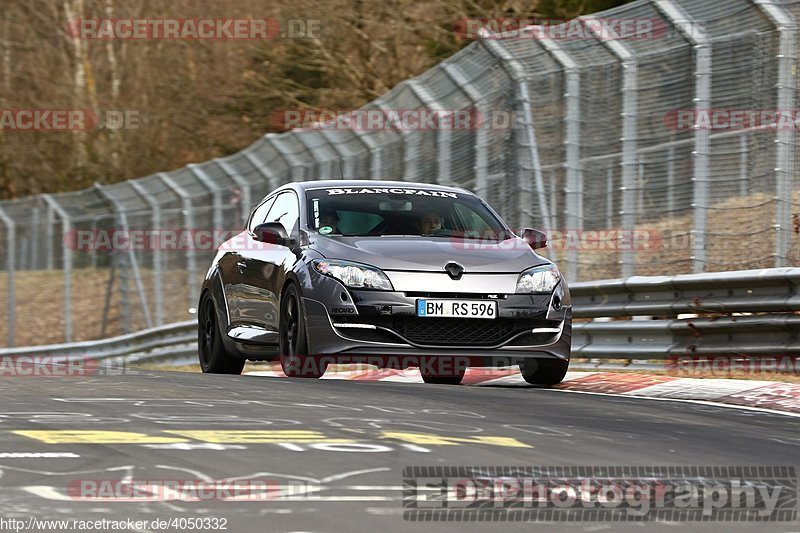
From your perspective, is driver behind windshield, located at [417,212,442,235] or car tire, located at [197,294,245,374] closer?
driver behind windshield, located at [417,212,442,235]

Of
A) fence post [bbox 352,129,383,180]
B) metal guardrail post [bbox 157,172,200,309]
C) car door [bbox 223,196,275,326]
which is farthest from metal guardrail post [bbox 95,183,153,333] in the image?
car door [bbox 223,196,275,326]

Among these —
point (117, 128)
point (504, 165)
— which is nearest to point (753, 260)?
point (504, 165)

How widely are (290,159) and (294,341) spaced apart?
8.67m

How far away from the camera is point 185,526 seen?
4.96 meters

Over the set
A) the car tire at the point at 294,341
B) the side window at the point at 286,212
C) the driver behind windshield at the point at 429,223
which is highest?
the side window at the point at 286,212

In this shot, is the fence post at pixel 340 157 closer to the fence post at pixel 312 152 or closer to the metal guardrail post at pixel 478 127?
the fence post at pixel 312 152

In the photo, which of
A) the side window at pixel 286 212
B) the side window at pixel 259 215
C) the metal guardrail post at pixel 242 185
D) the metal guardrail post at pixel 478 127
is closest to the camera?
the side window at pixel 286 212

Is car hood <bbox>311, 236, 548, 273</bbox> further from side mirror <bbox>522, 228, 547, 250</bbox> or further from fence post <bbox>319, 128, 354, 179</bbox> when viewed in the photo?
fence post <bbox>319, 128, 354, 179</bbox>

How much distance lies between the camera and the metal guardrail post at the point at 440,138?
16734 mm

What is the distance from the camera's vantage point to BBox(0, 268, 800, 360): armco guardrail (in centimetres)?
1174

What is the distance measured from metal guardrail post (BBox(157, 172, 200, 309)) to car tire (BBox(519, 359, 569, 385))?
11.1 metres

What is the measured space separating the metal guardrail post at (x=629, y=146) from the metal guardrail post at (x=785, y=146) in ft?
5.29

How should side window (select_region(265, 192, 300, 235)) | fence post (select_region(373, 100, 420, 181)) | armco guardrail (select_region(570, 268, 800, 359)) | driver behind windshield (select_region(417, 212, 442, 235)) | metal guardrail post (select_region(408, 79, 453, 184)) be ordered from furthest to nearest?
fence post (select_region(373, 100, 420, 181))
metal guardrail post (select_region(408, 79, 453, 184))
side window (select_region(265, 192, 300, 235))
driver behind windshield (select_region(417, 212, 442, 235))
armco guardrail (select_region(570, 268, 800, 359))

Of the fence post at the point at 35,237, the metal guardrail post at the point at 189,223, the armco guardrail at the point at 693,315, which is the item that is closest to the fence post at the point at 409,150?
the armco guardrail at the point at 693,315
